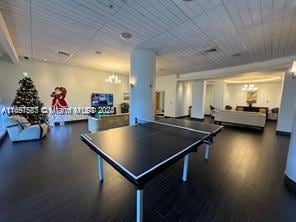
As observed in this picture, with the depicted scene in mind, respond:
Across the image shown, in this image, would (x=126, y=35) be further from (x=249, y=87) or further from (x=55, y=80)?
(x=249, y=87)

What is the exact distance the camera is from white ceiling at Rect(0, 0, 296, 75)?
249 centimetres

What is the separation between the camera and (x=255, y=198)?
209 cm

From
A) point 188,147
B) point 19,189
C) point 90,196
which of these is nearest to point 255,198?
point 188,147

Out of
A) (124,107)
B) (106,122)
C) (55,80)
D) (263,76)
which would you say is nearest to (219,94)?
(263,76)

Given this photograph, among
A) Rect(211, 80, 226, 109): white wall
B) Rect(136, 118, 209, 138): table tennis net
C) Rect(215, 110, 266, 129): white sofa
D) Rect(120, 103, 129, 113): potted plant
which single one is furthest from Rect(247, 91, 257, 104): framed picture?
Rect(136, 118, 209, 138): table tennis net

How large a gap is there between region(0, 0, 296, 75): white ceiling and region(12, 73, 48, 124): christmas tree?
154 centimetres

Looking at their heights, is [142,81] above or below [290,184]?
above

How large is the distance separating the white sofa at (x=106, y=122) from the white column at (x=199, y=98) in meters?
5.76

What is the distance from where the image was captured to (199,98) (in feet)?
30.6

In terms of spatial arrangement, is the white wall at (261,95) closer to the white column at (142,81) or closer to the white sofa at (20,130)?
the white column at (142,81)

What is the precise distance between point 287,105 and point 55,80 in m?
11.3

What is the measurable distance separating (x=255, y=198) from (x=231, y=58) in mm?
5271

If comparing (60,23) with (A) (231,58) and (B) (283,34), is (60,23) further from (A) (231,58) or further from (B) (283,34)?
(A) (231,58)

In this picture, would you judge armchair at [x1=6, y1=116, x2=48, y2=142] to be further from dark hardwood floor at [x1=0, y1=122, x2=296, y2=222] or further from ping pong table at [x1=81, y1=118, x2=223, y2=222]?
ping pong table at [x1=81, y1=118, x2=223, y2=222]
